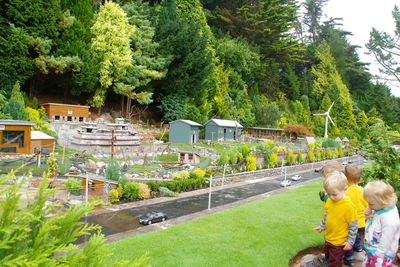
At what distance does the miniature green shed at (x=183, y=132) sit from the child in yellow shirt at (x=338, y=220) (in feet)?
79.6

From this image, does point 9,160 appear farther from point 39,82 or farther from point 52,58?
point 39,82

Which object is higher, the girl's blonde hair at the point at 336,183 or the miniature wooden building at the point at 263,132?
the miniature wooden building at the point at 263,132

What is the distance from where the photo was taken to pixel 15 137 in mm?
17000

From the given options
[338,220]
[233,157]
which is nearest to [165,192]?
[233,157]

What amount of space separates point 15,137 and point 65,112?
10251 millimetres

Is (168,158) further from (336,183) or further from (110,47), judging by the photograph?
(336,183)

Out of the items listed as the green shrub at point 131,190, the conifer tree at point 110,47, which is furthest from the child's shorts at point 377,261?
the conifer tree at point 110,47

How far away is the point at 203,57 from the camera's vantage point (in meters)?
35.0

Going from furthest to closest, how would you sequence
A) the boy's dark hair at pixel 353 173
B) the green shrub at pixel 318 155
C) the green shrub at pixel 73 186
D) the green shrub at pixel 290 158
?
the green shrub at pixel 318 155
the green shrub at pixel 290 158
the green shrub at pixel 73 186
the boy's dark hair at pixel 353 173

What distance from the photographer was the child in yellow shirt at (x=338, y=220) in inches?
164

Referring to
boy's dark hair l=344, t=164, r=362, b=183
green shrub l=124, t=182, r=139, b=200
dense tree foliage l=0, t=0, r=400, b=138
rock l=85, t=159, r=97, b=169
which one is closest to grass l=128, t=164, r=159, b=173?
rock l=85, t=159, r=97, b=169

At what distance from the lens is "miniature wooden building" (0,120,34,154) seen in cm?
1653

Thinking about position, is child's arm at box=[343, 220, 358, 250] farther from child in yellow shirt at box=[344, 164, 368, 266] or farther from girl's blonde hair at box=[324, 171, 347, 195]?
child in yellow shirt at box=[344, 164, 368, 266]

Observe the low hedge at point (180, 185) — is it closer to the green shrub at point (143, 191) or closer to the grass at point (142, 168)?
the green shrub at point (143, 191)
